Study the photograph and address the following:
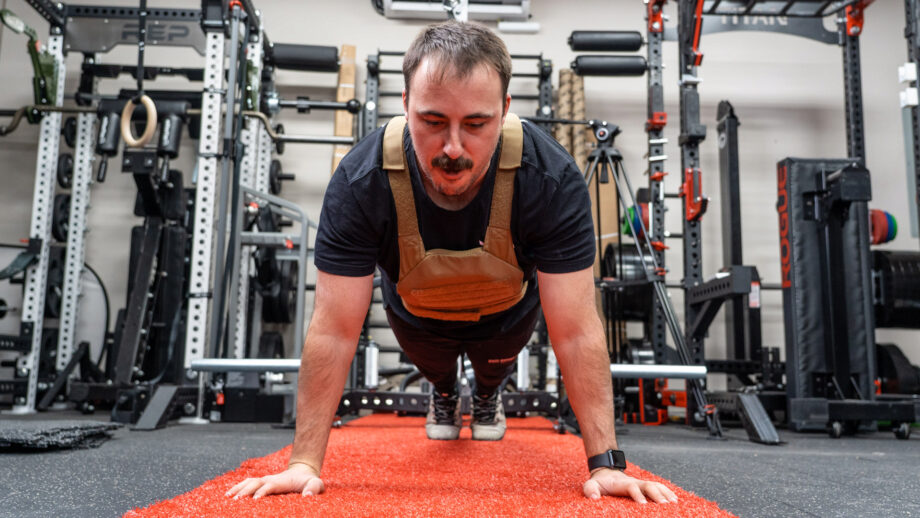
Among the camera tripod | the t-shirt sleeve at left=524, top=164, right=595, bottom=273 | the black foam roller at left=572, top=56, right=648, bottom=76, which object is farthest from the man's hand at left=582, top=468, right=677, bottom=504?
the black foam roller at left=572, top=56, right=648, bottom=76

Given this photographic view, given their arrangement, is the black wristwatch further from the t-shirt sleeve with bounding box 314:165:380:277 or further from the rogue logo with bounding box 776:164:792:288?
the rogue logo with bounding box 776:164:792:288

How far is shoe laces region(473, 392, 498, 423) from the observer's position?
242cm

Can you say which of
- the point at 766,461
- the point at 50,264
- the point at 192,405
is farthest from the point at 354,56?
the point at 766,461

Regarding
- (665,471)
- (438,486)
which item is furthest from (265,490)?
(665,471)

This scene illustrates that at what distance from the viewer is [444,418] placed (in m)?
2.40

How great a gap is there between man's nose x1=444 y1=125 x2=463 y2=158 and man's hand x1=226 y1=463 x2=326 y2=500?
25.4 inches

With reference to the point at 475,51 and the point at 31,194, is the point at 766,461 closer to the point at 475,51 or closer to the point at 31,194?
the point at 475,51

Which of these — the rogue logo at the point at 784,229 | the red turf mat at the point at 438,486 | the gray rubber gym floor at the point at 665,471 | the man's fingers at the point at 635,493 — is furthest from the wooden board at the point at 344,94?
the man's fingers at the point at 635,493

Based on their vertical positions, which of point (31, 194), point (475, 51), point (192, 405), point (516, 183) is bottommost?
point (192, 405)

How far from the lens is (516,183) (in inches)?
51.6

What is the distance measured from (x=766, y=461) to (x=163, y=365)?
3235 mm

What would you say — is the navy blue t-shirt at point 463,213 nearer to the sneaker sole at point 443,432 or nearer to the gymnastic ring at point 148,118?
the sneaker sole at point 443,432

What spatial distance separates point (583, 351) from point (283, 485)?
61 cm

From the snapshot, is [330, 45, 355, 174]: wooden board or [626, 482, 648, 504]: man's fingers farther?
[330, 45, 355, 174]: wooden board
